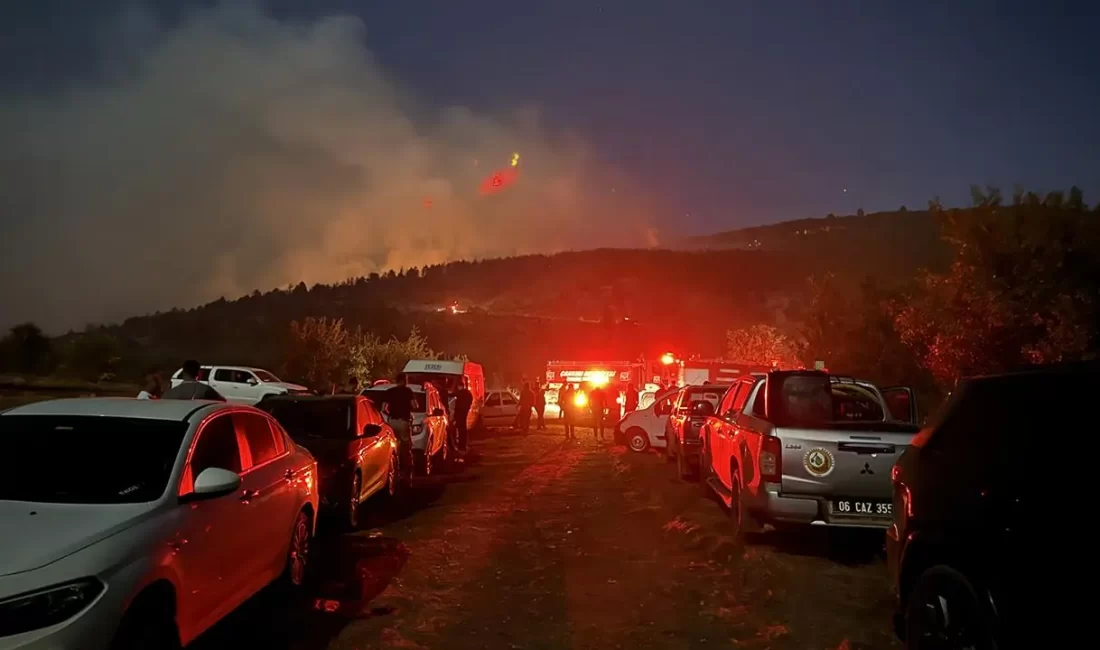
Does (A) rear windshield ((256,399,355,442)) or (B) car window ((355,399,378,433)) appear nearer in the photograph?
(A) rear windshield ((256,399,355,442))

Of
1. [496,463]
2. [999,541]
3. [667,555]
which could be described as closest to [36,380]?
[496,463]

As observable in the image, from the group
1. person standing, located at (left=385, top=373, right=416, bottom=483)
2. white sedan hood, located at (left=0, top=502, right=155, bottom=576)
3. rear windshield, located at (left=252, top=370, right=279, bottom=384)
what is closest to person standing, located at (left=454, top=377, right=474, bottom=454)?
person standing, located at (left=385, top=373, right=416, bottom=483)

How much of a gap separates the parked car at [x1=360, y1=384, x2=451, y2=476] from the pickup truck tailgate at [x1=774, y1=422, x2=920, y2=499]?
8.48m

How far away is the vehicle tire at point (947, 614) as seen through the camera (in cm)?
407

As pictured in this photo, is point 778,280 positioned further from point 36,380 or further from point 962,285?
point 962,285

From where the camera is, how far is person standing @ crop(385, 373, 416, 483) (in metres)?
15.0

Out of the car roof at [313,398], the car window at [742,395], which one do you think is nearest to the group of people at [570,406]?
the car window at [742,395]

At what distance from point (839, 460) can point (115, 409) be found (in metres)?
6.31

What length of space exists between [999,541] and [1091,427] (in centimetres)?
65

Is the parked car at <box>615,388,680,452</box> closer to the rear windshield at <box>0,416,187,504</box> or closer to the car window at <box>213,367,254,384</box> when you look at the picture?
the rear windshield at <box>0,416,187,504</box>

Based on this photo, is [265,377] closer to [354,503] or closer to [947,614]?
[354,503]

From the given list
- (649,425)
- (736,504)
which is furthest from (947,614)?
(649,425)

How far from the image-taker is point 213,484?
17.1ft

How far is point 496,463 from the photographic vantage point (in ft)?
64.5
